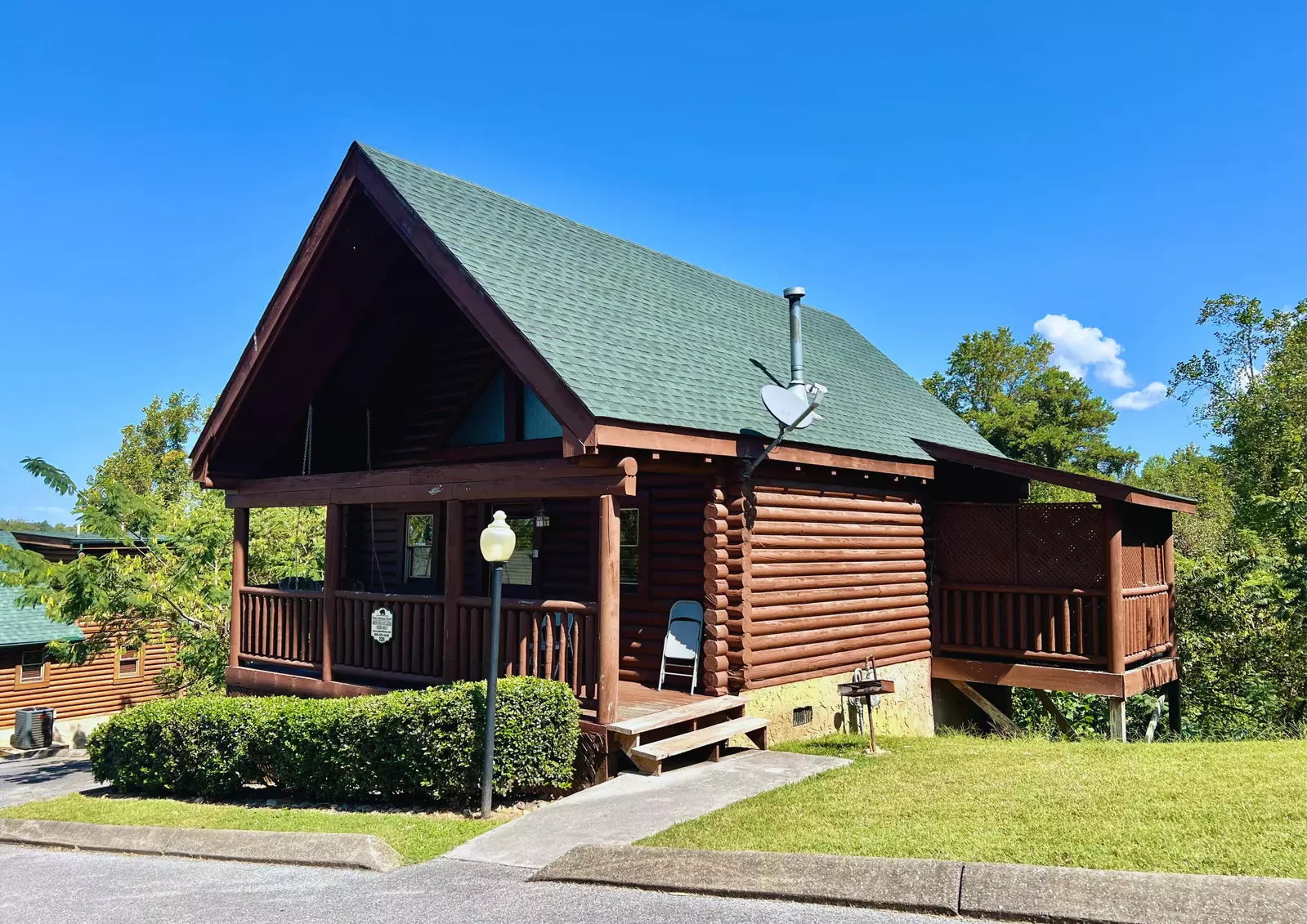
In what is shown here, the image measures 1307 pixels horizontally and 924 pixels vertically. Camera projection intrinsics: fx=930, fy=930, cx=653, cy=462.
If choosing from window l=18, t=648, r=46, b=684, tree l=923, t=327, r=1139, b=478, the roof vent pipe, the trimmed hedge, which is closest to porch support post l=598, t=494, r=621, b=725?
the trimmed hedge

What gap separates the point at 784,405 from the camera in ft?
35.3

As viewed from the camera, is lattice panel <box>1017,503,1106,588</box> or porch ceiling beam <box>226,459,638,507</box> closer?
porch ceiling beam <box>226,459,638,507</box>

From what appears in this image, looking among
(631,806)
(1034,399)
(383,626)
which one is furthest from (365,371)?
(1034,399)

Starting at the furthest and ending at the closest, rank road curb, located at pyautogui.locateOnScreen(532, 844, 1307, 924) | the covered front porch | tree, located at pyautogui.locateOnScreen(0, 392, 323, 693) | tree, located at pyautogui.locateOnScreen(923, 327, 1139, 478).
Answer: tree, located at pyautogui.locateOnScreen(923, 327, 1139, 478), tree, located at pyautogui.locateOnScreen(0, 392, 323, 693), the covered front porch, road curb, located at pyautogui.locateOnScreen(532, 844, 1307, 924)

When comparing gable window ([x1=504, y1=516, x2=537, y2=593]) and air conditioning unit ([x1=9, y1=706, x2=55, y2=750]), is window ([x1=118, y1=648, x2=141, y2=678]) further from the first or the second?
gable window ([x1=504, y1=516, x2=537, y2=593])

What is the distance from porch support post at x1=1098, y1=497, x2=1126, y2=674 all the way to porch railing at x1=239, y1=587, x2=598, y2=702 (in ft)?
25.1

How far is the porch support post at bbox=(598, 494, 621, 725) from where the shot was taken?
30.8 ft

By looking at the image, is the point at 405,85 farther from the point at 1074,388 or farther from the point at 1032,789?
the point at 1074,388

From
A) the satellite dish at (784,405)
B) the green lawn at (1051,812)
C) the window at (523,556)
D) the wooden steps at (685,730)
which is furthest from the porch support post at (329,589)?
the green lawn at (1051,812)

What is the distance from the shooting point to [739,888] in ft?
19.9

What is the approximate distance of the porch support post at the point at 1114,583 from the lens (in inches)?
510

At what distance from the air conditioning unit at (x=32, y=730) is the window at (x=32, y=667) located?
1111 mm

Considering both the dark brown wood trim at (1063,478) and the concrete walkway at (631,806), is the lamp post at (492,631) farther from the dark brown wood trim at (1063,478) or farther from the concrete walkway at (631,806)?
the dark brown wood trim at (1063,478)

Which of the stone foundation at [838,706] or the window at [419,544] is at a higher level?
the window at [419,544]
